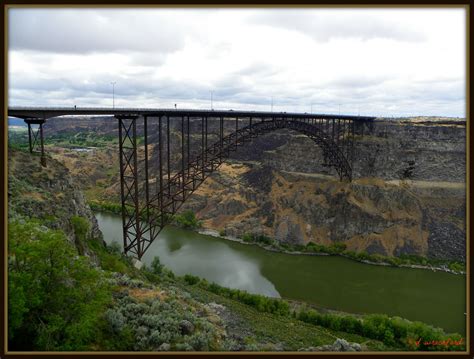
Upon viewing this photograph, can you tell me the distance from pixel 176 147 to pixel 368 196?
92.8 ft

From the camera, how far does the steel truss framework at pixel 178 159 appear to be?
57.4 feet

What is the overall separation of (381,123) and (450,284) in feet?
55.7

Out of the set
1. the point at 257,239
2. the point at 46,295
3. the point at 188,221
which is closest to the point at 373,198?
the point at 257,239

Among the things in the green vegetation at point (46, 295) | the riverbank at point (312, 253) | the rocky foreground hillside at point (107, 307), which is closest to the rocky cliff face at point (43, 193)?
the rocky foreground hillside at point (107, 307)

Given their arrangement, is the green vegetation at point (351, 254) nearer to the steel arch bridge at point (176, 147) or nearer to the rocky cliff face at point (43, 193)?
the steel arch bridge at point (176, 147)

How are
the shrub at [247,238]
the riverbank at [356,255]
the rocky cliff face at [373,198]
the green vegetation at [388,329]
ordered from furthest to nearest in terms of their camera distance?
the shrub at [247,238]
the rocky cliff face at [373,198]
the riverbank at [356,255]
the green vegetation at [388,329]

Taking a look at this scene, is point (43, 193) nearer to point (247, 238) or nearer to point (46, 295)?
point (46, 295)

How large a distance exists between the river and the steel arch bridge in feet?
14.6

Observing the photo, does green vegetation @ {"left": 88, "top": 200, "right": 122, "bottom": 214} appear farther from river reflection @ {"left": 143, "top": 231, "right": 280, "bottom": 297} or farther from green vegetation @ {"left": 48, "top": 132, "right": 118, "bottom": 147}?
green vegetation @ {"left": 48, "top": 132, "right": 118, "bottom": 147}

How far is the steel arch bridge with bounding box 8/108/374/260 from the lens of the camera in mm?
16406

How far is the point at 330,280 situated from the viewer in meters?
25.3

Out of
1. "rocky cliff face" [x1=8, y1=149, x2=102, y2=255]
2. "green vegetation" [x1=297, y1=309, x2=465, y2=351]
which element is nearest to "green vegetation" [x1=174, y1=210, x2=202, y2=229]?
"green vegetation" [x1=297, y1=309, x2=465, y2=351]

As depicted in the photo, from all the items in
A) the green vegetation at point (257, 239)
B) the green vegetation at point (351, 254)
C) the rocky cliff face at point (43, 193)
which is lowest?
the green vegetation at point (351, 254)

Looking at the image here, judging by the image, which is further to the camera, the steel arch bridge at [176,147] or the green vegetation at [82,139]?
the green vegetation at [82,139]
